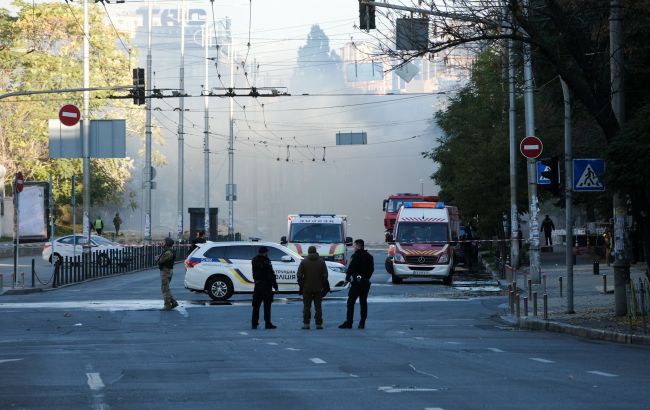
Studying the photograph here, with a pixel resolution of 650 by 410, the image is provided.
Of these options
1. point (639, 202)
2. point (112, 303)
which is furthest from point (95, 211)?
point (639, 202)

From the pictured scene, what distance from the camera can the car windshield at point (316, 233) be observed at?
4700cm

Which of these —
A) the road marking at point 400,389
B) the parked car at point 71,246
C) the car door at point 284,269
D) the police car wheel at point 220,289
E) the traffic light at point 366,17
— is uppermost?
the traffic light at point 366,17

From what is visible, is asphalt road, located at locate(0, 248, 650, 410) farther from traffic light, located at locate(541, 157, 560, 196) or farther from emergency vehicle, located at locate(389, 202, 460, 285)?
emergency vehicle, located at locate(389, 202, 460, 285)

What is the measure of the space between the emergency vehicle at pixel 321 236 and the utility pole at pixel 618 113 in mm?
22672

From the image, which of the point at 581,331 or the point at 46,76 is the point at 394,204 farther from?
the point at 581,331

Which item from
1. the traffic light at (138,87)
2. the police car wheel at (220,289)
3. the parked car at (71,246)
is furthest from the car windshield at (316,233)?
the police car wheel at (220,289)

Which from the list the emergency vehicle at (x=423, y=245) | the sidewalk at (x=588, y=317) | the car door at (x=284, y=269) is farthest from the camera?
the emergency vehicle at (x=423, y=245)

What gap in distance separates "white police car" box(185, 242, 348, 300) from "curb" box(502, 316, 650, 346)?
9.71 metres

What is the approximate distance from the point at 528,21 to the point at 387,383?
10002mm

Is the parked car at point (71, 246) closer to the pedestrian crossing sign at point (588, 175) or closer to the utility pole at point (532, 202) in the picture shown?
the utility pole at point (532, 202)

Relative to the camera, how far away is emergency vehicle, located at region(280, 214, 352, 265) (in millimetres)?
46656

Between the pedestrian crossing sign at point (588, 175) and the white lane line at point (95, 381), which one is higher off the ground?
the pedestrian crossing sign at point (588, 175)

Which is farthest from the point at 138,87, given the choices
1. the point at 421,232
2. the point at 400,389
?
the point at 400,389

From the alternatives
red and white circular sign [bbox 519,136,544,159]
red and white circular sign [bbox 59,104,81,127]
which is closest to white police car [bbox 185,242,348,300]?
red and white circular sign [bbox 519,136,544,159]
